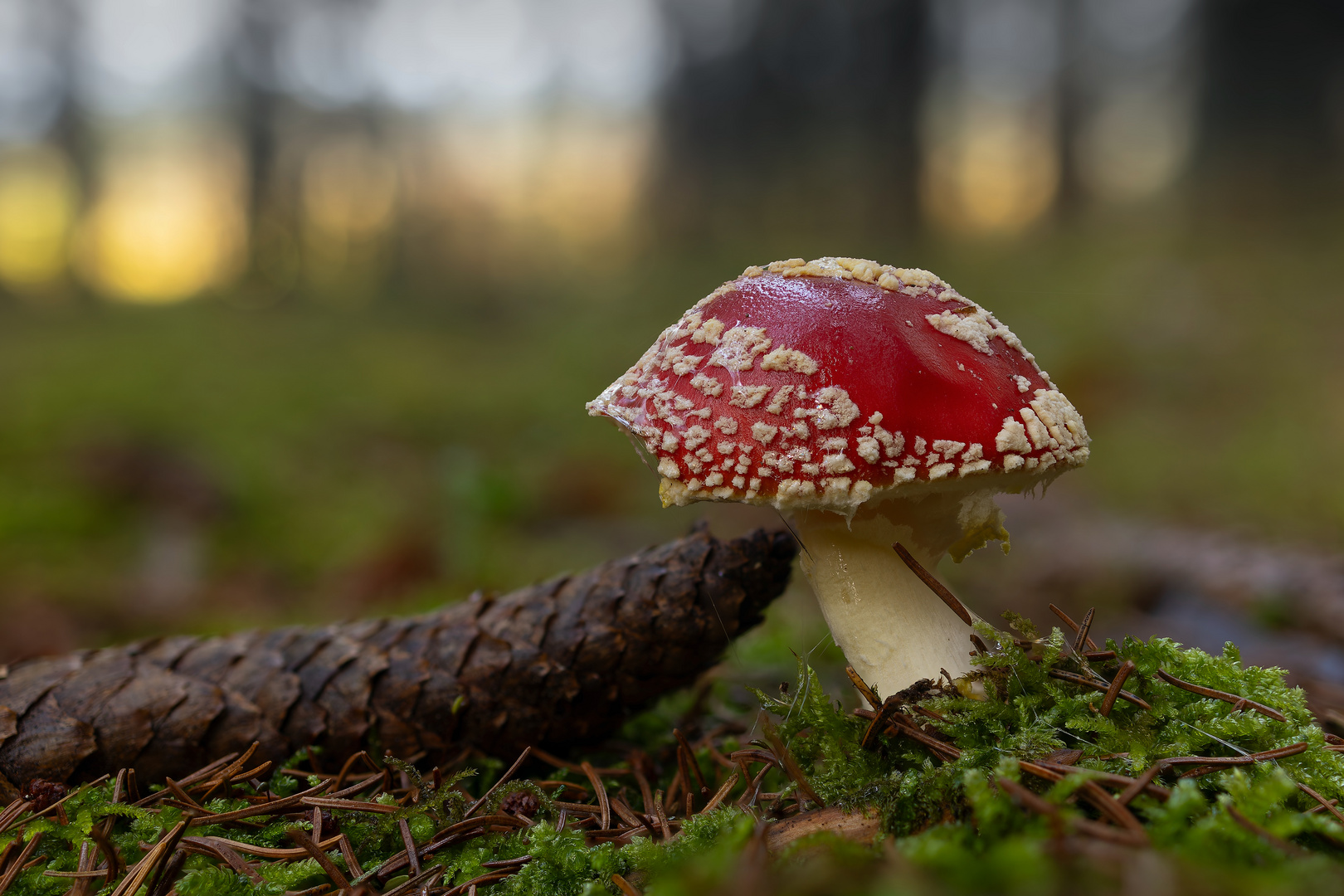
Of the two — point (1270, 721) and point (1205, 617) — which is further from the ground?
point (1270, 721)

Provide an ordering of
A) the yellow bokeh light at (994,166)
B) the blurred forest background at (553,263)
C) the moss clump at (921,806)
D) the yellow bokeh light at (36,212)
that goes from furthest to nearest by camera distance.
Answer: the yellow bokeh light at (36,212)
the yellow bokeh light at (994,166)
the blurred forest background at (553,263)
the moss clump at (921,806)

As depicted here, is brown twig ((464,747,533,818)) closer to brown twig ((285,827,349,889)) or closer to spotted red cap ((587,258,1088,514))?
brown twig ((285,827,349,889))

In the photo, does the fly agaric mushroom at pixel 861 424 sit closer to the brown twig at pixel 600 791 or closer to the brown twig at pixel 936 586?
the brown twig at pixel 936 586

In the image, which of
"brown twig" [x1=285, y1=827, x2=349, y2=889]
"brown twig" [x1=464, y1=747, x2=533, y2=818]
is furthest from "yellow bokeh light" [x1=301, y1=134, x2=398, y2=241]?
"brown twig" [x1=285, y1=827, x2=349, y2=889]

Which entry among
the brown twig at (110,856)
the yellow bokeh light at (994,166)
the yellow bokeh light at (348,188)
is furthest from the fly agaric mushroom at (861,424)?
the yellow bokeh light at (348,188)

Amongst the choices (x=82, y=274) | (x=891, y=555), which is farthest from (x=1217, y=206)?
(x=82, y=274)

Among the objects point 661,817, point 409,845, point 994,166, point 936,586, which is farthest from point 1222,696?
point 994,166

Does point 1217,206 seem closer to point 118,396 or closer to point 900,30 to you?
point 900,30
